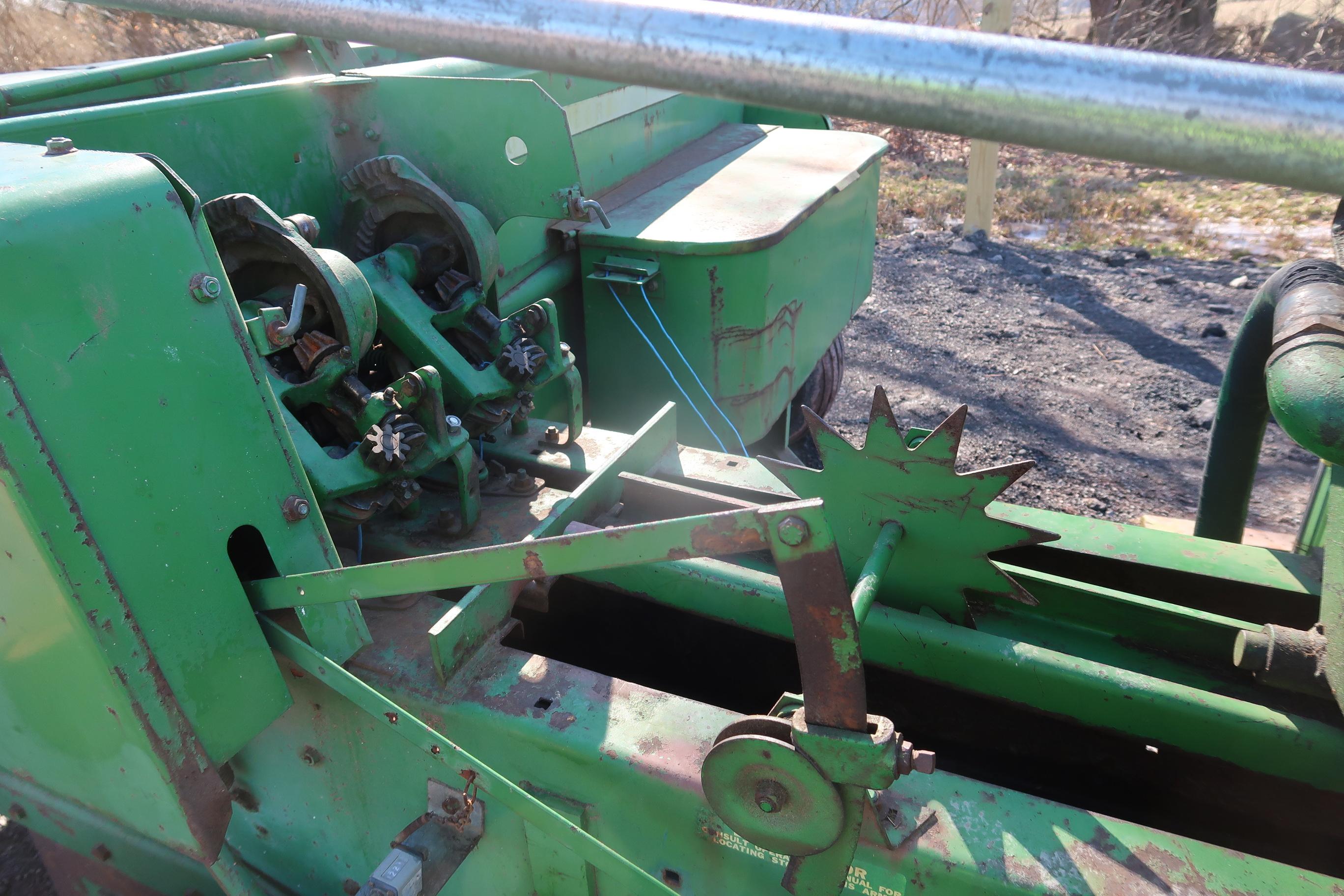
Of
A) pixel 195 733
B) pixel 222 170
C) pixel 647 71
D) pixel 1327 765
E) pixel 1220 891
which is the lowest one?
pixel 1327 765

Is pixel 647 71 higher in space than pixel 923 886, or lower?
higher

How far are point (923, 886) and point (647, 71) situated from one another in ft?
3.37

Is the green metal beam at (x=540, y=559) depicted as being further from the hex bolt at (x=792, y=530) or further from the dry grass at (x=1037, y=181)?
the dry grass at (x=1037, y=181)

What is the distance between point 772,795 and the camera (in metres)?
1.04

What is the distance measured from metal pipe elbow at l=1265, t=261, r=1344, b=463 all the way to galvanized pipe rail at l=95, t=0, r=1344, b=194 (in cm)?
96

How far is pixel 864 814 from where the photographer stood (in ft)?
3.64

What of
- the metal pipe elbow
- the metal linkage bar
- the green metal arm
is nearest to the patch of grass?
the metal linkage bar

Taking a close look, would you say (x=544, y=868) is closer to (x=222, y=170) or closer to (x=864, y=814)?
(x=864, y=814)

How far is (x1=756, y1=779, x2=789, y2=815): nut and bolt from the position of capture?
104 cm

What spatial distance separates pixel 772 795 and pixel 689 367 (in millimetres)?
1618

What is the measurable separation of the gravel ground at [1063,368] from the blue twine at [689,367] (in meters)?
1.54

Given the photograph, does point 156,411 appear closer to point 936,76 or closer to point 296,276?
point 296,276

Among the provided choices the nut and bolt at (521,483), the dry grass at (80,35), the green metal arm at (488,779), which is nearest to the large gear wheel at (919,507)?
the nut and bolt at (521,483)

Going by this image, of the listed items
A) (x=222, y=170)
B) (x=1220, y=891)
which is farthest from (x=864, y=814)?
(x=222, y=170)
